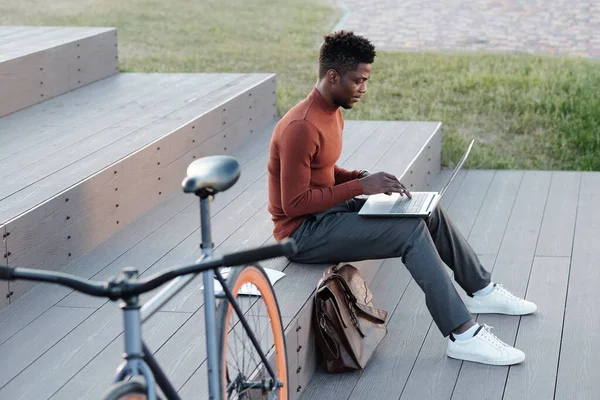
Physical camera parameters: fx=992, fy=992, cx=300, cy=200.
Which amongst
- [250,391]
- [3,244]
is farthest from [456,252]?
[3,244]

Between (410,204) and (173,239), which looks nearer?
(410,204)

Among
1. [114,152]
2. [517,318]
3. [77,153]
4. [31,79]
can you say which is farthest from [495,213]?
[31,79]

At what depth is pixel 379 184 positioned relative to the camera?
3.28 m

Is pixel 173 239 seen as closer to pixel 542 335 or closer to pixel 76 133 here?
pixel 76 133

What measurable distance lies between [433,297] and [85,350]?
3.69ft

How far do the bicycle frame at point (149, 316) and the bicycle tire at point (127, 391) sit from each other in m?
0.02

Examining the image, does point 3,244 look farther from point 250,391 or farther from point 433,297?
point 433,297

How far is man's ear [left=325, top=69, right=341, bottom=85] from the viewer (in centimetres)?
327

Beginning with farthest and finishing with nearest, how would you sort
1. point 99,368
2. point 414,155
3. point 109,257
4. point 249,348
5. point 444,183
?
1. point 444,183
2. point 414,155
3. point 109,257
4. point 99,368
5. point 249,348

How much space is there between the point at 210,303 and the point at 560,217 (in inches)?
129

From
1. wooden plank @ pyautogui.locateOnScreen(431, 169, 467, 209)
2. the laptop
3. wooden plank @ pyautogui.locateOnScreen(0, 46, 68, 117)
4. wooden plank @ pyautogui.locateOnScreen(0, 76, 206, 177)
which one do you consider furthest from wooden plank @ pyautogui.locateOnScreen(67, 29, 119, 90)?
the laptop

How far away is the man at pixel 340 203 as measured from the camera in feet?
10.5

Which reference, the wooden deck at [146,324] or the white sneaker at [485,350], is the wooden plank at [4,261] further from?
the white sneaker at [485,350]

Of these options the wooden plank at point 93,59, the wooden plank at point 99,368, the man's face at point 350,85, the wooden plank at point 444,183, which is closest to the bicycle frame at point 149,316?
the wooden plank at point 99,368
